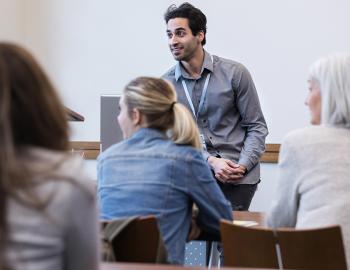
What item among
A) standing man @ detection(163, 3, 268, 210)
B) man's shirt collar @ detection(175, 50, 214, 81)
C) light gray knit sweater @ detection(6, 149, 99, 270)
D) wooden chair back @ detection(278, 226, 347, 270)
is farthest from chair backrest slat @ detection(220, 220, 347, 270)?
man's shirt collar @ detection(175, 50, 214, 81)

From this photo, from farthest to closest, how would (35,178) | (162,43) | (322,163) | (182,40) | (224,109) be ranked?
(162,43) → (182,40) → (224,109) → (322,163) → (35,178)

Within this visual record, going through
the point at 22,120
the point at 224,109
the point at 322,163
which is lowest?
the point at 224,109

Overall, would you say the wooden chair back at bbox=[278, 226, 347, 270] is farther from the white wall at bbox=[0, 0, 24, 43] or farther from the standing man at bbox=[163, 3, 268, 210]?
the white wall at bbox=[0, 0, 24, 43]

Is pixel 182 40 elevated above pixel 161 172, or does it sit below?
above

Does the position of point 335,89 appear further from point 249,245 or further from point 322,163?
point 249,245

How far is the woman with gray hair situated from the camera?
2.26 m

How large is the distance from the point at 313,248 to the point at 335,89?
58cm

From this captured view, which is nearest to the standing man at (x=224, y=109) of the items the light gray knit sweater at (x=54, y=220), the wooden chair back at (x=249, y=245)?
the wooden chair back at (x=249, y=245)

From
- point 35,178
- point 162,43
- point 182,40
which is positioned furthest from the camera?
point 162,43

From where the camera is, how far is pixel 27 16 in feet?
19.1

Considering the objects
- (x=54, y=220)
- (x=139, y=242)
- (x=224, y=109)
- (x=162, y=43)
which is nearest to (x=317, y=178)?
(x=139, y=242)

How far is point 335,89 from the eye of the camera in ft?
7.68

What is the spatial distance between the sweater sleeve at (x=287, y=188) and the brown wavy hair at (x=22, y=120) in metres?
1.24

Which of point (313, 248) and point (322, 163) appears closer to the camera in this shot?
point (313, 248)
